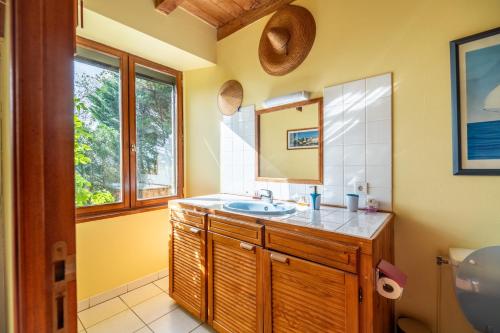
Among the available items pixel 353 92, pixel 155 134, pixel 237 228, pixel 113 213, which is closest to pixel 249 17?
pixel 353 92

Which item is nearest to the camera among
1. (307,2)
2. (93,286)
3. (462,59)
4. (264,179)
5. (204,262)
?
(462,59)

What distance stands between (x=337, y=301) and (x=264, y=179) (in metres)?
1.22

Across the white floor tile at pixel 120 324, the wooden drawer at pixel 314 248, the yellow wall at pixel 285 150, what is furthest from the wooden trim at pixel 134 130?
the wooden drawer at pixel 314 248

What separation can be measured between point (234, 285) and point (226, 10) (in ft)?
8.08

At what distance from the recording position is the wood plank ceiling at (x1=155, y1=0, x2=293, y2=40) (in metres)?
2.08

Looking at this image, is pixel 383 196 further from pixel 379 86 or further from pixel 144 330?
pixel 144 330

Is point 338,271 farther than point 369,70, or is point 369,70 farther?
point 369,70

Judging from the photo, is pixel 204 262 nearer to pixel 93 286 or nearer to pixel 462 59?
pixel 93 286

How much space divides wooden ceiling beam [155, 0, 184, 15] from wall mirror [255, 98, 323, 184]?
1.17 meters

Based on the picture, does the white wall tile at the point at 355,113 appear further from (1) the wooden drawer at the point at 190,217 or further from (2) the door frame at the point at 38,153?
(2) the door frame at the point at 38,153

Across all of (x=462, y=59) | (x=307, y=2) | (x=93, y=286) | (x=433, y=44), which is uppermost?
(x=307, y=2)

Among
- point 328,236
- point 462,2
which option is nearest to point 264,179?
point 328,236

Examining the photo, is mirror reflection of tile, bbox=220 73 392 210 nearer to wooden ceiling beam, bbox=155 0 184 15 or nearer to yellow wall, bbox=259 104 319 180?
yellow wall, bbox=259 104 319 180

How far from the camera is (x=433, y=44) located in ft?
4.71
